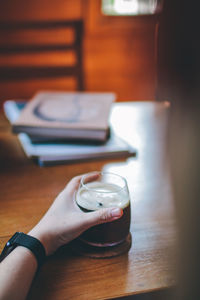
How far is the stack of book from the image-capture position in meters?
0.83

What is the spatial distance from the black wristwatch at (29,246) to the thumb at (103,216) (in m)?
0.08

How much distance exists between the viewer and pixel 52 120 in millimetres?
922

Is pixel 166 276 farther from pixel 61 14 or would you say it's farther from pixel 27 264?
pixel 61 14

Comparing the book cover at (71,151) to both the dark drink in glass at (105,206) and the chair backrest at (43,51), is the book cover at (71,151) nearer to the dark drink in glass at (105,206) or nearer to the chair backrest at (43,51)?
the dark drink in glass at (105,206)

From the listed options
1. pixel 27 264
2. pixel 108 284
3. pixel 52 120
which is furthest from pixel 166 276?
pixel 52 120

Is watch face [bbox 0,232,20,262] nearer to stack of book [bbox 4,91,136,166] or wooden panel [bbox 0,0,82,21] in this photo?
stack of book [bbox 4,91,136,166]

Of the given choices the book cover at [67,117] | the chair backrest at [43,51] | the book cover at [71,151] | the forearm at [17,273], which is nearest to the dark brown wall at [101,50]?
the chair backrest at [43,51]

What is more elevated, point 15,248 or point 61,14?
point 61,14

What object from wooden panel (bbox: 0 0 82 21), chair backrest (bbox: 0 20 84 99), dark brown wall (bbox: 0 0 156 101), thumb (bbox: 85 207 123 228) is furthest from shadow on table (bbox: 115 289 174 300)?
wooden panel (bbox: 0 0 82 21)

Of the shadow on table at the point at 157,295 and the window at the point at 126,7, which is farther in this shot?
the window at the point at 126,7

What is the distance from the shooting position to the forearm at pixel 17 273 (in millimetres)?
383

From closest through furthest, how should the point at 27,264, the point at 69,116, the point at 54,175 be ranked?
the point at 27,264, the point at 54,175, the point at 69,116

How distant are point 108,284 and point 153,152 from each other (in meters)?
0.51

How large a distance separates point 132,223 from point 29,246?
200mm
